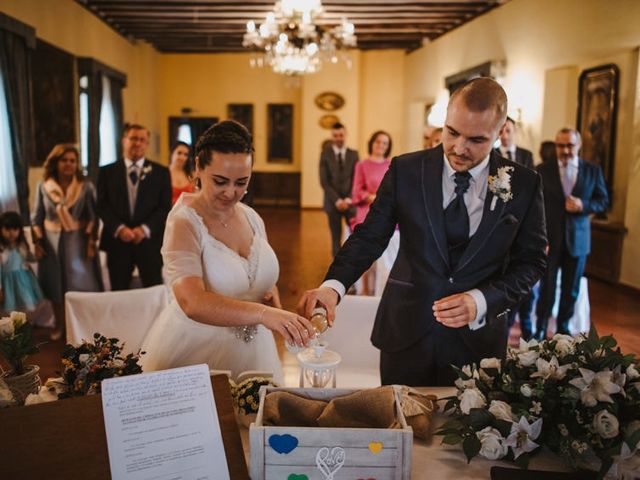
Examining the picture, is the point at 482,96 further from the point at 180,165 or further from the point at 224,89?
the point at 224,89

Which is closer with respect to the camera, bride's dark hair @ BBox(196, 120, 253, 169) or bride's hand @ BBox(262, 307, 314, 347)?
bride's hand @ BBox(262, 307, 314, 347)

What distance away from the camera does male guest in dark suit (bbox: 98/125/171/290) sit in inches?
193

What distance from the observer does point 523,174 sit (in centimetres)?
204

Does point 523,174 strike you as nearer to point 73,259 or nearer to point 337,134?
point 73,259

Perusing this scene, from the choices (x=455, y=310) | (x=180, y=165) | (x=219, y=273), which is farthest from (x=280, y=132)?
(x=455, y=310)

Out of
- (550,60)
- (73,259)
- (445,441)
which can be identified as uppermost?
(550,60)

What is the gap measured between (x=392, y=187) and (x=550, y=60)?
6848 mm

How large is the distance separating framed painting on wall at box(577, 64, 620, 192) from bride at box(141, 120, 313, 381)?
5871 millimetres

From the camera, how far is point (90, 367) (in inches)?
54.3

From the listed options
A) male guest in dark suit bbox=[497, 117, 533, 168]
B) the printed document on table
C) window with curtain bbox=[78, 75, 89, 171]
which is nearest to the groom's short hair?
the printed document on table

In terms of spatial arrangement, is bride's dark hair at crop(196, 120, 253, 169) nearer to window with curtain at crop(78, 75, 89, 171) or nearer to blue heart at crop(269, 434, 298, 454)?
blue heart at crop(269, 434, 298, 454)

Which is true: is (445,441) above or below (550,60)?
below

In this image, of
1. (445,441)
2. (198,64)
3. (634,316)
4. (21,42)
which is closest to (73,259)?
(21,42)

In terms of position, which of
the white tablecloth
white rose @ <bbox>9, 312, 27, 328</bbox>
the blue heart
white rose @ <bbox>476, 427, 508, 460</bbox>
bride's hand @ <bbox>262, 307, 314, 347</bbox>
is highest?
white rose @ <bbox>9, 312, 27, 328</bbox>
